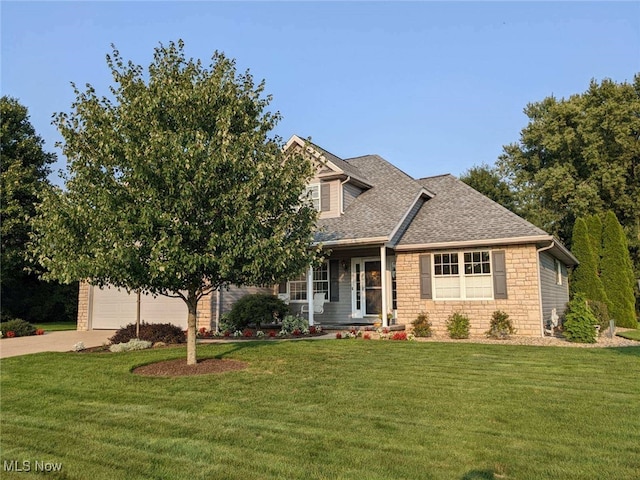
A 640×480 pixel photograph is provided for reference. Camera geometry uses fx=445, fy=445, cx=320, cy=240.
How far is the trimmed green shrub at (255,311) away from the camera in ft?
46.8

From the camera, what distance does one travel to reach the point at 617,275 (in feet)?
68.8

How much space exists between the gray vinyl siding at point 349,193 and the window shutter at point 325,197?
56 centimetres

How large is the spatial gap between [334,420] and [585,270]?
20.6 m

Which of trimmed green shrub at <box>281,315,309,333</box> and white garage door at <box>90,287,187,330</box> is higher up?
white garage door at <box>90,287,187,330</box>

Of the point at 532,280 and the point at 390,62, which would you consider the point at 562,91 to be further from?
the point at 532,280

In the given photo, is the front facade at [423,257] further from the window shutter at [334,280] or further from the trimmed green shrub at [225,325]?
the trimmed green shrub at [225,325]

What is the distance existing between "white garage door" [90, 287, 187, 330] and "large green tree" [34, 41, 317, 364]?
26.6 ft

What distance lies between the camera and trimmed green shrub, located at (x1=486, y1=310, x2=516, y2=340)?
40.4 feet

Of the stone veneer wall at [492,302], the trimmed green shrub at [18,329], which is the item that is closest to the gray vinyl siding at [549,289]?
the stone veneer wall at [492,302]

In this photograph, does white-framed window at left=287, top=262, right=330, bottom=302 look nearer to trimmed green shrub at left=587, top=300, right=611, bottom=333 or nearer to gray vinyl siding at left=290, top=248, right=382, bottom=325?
gray vinyl siding at left=290, top=248, right=382, bottom=325

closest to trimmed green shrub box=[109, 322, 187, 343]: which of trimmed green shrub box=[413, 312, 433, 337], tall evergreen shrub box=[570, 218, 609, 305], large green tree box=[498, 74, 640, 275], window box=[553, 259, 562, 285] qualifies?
trimmed green shrub box=[413, 312, 433, 337]

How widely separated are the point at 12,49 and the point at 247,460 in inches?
454

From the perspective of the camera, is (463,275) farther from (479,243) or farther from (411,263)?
(411,263)

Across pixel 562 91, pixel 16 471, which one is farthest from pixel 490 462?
pixel 562 91
